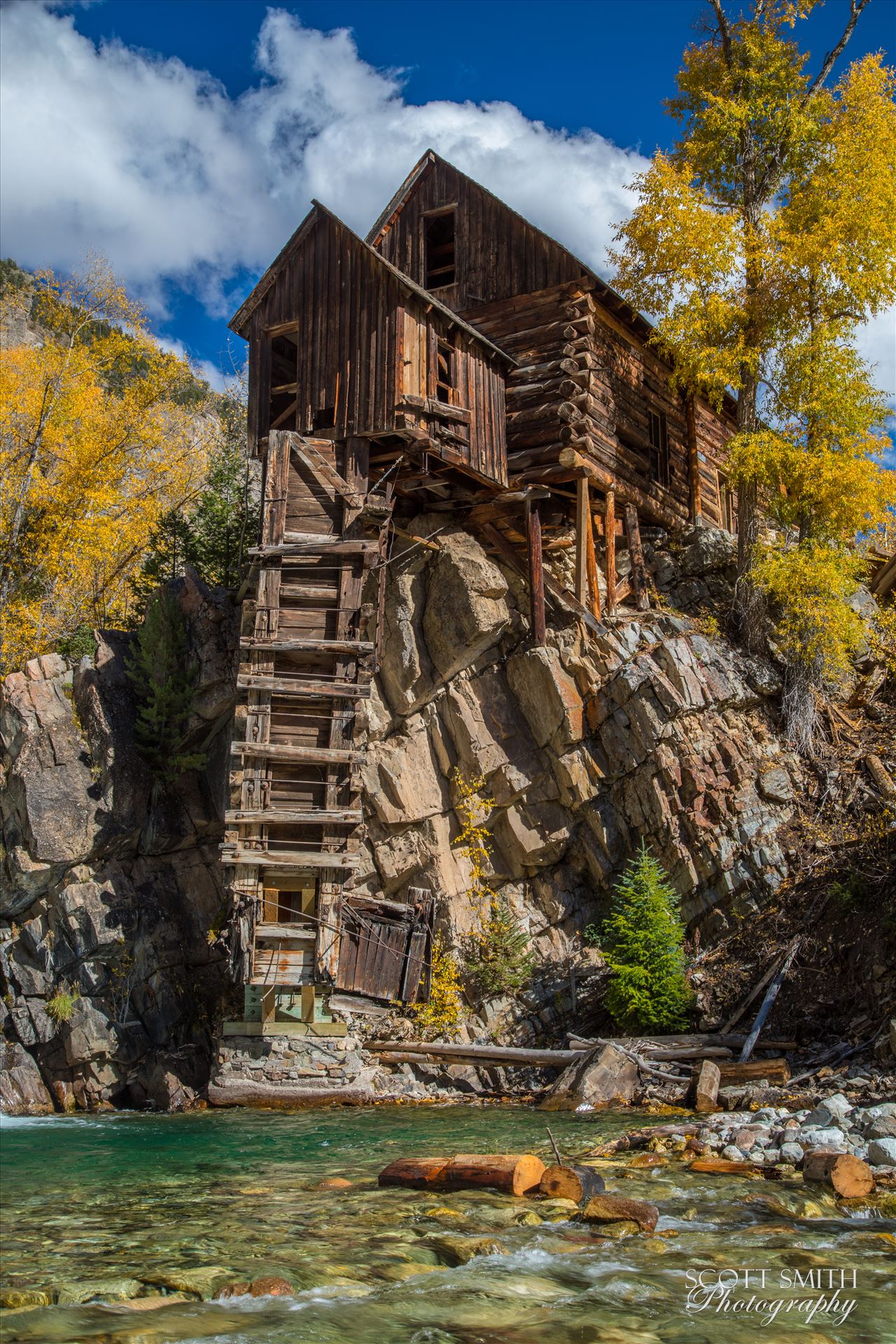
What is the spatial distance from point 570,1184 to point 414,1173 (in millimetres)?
1661

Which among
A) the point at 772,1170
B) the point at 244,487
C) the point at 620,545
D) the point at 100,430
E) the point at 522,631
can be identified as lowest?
the point at 772,1170

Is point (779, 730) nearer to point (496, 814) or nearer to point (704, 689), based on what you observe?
point (704, 689)

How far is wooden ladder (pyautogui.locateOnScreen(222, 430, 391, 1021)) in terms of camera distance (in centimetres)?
1834

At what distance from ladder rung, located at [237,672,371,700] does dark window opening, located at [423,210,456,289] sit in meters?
12.0

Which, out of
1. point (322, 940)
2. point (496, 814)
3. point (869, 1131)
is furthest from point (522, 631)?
point (869, 1131)

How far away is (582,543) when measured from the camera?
22.9m

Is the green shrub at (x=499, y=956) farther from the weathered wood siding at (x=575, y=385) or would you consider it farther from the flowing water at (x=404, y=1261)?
the weathered wood siding at (x=575, y=385)

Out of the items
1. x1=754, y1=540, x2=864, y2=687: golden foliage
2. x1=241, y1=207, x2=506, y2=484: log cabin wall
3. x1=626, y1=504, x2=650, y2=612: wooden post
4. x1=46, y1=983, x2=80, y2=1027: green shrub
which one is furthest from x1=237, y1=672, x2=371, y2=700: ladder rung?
x1=754, y1=540, x2=864, y2=687: golden foliage

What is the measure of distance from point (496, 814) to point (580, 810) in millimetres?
1752

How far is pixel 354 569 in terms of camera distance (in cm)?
2053

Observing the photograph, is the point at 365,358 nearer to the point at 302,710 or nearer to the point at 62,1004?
the point at 302,710

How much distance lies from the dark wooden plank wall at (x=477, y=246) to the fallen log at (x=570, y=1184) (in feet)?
65.4

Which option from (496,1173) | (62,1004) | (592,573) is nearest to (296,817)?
(62,1004)

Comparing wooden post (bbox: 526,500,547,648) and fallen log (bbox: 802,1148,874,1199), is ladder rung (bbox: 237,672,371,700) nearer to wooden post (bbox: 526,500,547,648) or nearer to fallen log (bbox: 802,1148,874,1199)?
wooden post (bbox: 526,500,547,648)
